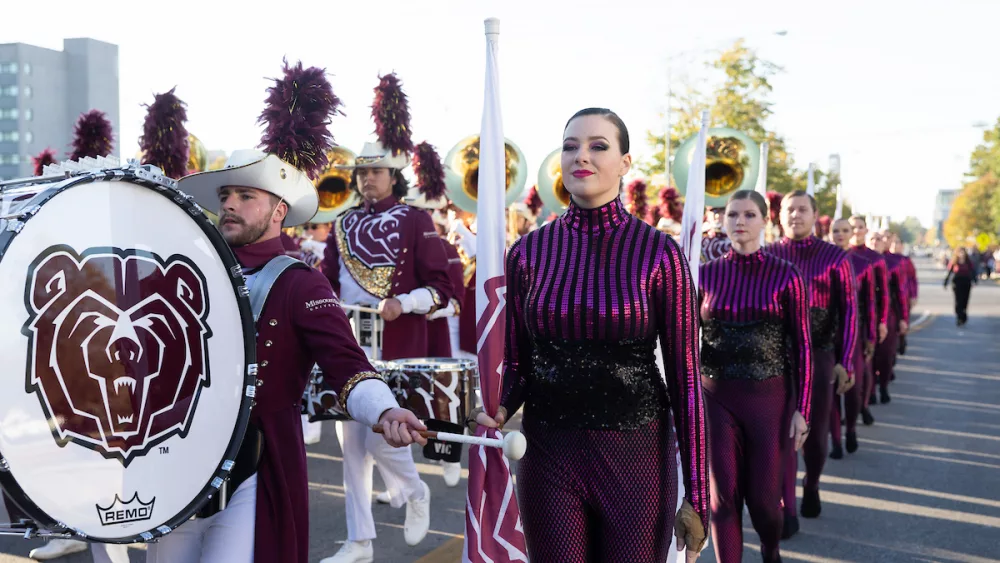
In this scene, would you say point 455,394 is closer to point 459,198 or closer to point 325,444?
point 325,444

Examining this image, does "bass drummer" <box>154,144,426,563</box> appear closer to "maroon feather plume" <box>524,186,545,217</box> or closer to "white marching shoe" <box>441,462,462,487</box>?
"white marching shoe" <box>441,462,462,487</box>

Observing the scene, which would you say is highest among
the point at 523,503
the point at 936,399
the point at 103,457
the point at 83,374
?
the point at 83,374

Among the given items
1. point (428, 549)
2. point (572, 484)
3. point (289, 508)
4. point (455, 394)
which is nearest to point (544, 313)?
point (572, 484)

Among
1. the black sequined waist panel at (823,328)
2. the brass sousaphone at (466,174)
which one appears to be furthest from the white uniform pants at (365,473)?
the brass sousaphone at (466,174)

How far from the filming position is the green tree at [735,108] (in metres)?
28.8

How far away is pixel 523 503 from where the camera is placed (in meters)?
3.23

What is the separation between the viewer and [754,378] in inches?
196

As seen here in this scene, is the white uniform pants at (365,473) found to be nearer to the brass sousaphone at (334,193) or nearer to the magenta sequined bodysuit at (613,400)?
the magenta sequined bodysuit at (613,400)

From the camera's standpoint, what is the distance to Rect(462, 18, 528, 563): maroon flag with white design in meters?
3.15

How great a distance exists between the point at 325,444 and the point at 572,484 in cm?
607

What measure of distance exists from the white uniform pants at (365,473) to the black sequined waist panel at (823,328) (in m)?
2.74

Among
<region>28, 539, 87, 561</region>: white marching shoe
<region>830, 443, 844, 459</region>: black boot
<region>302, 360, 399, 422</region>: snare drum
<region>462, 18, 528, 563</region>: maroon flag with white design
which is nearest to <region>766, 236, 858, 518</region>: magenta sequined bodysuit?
<region>830, 443, 844, 459</region>: black boot

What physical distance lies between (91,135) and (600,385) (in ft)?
12.7

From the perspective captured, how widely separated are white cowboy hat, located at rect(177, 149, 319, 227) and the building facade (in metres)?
64.8
